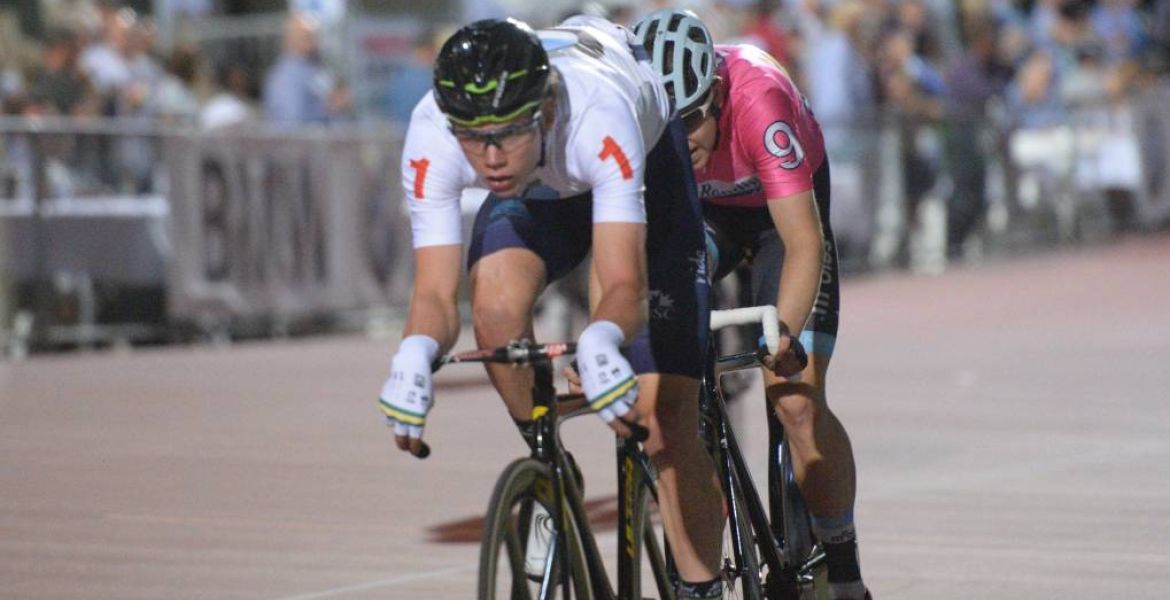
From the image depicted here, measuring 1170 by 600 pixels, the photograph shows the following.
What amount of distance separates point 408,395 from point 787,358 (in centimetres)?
114

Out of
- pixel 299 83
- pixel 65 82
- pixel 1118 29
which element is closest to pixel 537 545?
pixel 65 82

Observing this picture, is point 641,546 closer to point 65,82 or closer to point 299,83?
point 65,82

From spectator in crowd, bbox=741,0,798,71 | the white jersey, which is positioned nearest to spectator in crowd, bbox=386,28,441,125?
spectator in crowd, bbox=741,0,798,71

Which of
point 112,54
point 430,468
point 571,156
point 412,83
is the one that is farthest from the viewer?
point 412,83

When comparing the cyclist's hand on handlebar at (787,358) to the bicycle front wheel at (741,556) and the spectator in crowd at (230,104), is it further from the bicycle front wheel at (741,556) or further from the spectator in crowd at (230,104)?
the spectator in crowd at (230,104)

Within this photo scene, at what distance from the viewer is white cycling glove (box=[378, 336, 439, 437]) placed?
4.59 metres

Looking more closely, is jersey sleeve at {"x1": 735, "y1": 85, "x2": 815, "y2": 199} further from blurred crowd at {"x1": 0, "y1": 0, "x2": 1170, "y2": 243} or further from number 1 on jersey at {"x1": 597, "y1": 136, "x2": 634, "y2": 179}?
blurred crowd at {"x1": 0, "y1": 0, "x2": 1170, "y2": 243}

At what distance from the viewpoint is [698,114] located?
573cm

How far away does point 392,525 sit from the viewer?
823 cm

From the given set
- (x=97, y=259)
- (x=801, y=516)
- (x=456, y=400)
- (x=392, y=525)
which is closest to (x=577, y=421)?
(x=456, y=400)

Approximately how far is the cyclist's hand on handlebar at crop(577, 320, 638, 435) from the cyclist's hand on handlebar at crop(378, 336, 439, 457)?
0.31 metres

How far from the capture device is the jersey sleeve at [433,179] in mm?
4961

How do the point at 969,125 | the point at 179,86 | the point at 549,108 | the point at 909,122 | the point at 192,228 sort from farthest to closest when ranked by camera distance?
the point at 969,125 → the point at 909,122 → the point at 179,86 → the point at 192,228 → the point at 549,108

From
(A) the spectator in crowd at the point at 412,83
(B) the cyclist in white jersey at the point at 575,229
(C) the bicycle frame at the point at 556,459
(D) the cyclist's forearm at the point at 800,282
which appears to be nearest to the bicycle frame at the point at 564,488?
(C) the bicycle frame at the point at 556,459
